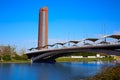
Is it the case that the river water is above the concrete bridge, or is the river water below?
below

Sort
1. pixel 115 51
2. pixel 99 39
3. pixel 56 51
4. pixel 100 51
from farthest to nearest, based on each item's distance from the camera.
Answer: pixel 56 51
pixel 99 39
pixel 100 51
pixel 115 51

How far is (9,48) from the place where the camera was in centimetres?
14425

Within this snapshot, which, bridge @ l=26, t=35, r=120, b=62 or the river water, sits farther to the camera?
bridge @ l=26, t=35, r=120, b=62

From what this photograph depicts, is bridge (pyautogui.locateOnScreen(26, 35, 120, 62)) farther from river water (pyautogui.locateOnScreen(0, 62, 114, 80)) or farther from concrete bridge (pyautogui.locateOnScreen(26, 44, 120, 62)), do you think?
river water (pyautogui.locateOnScreen(0, 62, 114, 80))

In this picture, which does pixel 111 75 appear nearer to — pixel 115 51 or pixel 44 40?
pixel 115 51

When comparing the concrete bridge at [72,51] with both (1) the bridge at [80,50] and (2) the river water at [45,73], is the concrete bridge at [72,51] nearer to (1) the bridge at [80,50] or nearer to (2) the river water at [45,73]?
(1) the bridge at [80,50]

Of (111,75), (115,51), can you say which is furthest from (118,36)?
(111,75)

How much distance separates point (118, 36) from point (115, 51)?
20.0ft

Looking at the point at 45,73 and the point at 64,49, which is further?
the point at 64,49

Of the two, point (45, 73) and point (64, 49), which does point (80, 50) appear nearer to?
point (64, 49)

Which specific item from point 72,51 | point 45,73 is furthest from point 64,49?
point 45,73

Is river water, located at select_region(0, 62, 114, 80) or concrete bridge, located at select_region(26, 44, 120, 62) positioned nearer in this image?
river water, located at select_region(0, 62, 114, 80)

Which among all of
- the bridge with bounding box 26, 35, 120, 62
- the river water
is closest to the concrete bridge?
the bridge with bounding box 26, 35, 120, 62

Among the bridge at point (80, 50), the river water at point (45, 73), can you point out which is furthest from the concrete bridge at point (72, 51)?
the river water at point (45, 73)
